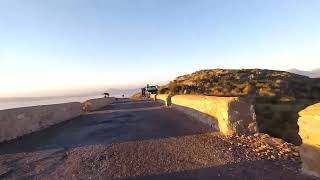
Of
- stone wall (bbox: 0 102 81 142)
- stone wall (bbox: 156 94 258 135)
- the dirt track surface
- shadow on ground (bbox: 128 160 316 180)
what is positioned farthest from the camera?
stone wall (bbox: 0 102 81 142)

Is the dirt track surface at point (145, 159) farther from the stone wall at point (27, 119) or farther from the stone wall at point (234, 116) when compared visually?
the stone wall at point (27, 119)

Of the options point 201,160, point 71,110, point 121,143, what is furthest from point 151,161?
point 71,110

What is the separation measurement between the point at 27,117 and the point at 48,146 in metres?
4.27

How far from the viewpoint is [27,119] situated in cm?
1412

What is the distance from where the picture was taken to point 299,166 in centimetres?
629

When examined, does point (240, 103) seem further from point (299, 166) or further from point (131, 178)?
point (131, 178)

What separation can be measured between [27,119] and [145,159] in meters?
8.68

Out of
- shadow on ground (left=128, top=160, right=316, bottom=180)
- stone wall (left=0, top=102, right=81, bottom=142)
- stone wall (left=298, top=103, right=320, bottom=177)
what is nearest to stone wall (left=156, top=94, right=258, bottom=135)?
shadow on ground (left=128, top=160, right=316, bottom=180)

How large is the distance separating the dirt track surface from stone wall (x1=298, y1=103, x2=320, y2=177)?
0.86 ft

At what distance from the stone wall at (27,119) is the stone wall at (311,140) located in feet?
34.3

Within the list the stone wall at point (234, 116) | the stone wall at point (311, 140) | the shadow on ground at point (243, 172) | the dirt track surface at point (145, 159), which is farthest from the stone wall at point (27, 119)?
the stone wall at point (311, 140)

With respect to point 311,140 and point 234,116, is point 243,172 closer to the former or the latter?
point 311,140

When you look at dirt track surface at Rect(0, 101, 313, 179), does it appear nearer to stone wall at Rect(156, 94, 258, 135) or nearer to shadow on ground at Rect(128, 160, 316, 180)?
shadow on ground at Rect(128, 160, 316, 180)

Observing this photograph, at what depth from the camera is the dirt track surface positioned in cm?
635
